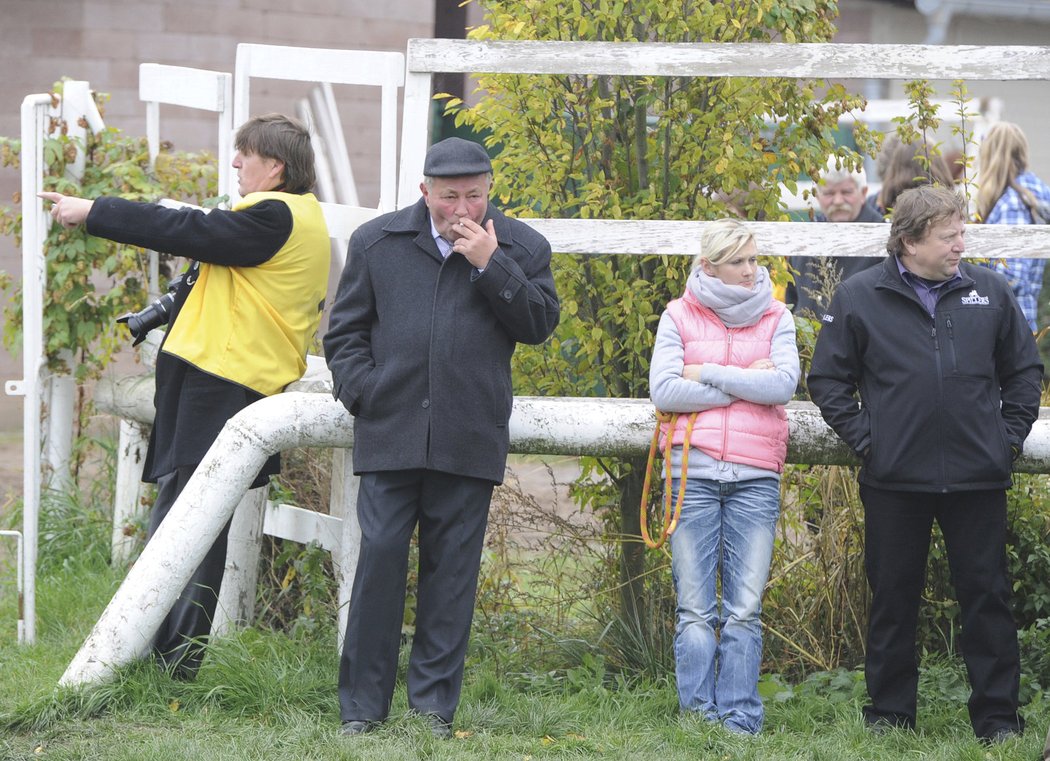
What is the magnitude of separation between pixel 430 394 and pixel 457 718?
101 cm

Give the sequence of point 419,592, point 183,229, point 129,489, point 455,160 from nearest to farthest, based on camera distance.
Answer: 1. point 455,160
2. point 419,592
3. point 183,229
4. point 129,489

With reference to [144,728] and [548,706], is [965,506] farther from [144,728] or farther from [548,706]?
[144,728]

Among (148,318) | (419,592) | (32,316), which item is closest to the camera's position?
(419,592)

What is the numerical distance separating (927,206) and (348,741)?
231 centimetres

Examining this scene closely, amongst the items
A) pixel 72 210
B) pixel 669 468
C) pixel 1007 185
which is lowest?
pixel 669 468

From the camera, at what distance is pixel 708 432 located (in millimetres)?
4391

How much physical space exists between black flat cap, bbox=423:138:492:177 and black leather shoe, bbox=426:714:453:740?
1.58 m

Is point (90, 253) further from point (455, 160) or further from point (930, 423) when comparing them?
point (930, 423)

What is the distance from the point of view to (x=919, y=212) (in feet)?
14.3

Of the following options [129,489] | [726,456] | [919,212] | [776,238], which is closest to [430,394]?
[726,456]

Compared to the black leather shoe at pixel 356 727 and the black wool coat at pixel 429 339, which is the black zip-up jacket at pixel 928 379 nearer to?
the black wool coat at pixel 429 339

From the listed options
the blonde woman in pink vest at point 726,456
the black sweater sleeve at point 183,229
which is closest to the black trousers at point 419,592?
the blonde woman in pink vest at point 726,456

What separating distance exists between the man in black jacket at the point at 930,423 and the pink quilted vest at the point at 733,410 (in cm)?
17

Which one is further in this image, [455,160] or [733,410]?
[733,410]
